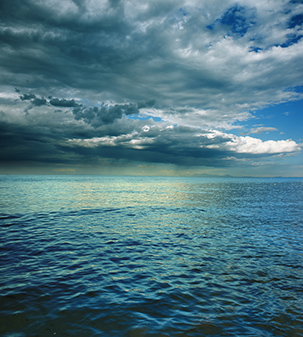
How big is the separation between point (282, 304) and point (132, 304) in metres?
7.23

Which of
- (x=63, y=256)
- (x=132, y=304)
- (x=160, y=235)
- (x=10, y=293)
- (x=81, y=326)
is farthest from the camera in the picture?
(x=160, y=235)

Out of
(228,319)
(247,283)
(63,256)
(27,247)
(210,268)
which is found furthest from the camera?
(27,247)

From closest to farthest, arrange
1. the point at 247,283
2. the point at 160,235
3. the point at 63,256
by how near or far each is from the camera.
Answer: the point at 247,283
the point at 63,256
the point at 160,235

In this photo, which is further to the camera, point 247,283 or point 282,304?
point 247,283

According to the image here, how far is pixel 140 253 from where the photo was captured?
1720 centimetres

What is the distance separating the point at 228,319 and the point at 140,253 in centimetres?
922

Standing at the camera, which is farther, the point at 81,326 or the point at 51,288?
the point at 51,288

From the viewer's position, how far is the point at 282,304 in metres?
10.3

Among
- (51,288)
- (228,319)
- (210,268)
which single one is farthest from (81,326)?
(210,268)

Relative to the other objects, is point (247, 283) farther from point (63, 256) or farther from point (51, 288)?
point (63, 256)

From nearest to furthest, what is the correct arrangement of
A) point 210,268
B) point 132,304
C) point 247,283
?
1. point 132,304
2. point 247,283
3. point 210,268

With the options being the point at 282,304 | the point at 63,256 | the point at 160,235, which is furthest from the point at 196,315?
the point at 160,235

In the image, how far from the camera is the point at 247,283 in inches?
487

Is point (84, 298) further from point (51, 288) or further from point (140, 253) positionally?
point (140, 253)
